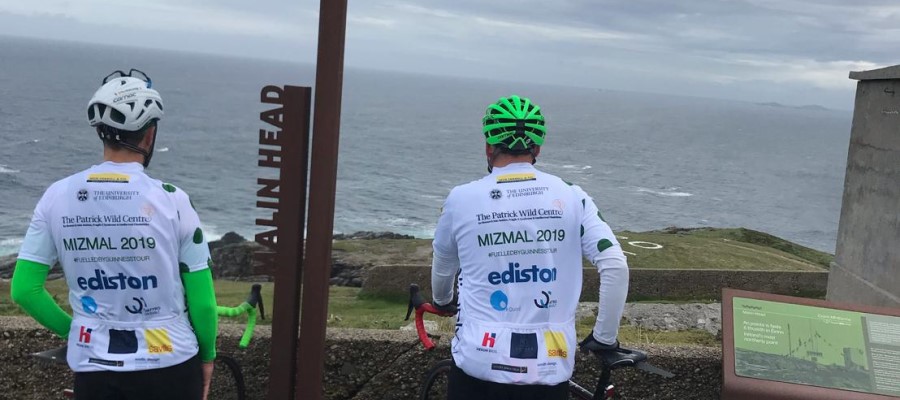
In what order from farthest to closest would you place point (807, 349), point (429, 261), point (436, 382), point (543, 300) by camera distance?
point (429, 261) → point (436, 382) → point (807, 349) → point (543, 300)

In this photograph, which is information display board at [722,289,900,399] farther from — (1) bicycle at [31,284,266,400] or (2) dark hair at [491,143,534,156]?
(1) bicycle at [31,284,266,400]

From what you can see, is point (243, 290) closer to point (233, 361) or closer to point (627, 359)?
point (233, 361)

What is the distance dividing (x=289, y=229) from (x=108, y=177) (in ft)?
5.23

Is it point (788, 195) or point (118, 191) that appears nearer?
point (118, 191)

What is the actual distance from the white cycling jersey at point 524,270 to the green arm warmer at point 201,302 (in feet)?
4.32

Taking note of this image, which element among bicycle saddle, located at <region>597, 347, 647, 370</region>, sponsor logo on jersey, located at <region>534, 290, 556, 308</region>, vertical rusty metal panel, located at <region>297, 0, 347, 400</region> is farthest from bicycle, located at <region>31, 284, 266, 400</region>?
bicycle saddle, located at <region>597, 347, 647, 370</region>

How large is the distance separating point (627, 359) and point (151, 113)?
116 inches

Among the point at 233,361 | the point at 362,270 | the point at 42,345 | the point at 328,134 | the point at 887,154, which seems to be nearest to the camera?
the point at 328,134

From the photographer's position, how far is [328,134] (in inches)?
204

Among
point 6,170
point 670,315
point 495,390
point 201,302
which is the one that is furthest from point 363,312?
point 6,170

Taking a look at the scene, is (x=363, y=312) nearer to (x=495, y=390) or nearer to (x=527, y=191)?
(x=495, y=390)

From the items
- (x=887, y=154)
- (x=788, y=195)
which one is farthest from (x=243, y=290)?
(x=788, y=195)

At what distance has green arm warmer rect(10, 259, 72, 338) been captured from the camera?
403 centimetres

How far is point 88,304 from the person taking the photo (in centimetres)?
403
